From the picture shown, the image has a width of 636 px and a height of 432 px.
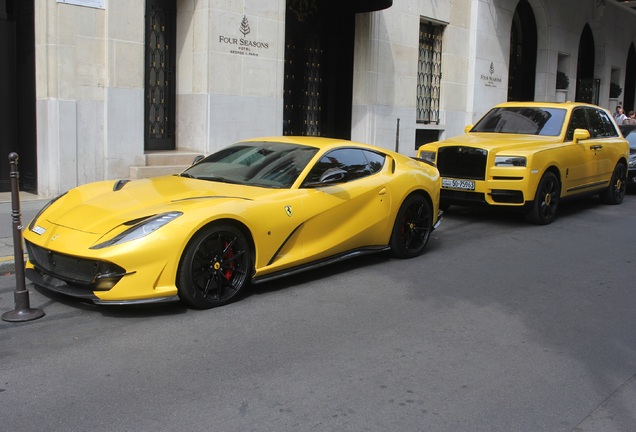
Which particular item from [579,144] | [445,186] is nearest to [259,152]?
[445,186]

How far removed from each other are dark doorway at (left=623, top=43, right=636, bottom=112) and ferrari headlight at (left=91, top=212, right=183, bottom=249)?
1271 inches

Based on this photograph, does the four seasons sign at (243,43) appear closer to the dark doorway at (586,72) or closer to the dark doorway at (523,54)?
the dark doorway at (523,54)

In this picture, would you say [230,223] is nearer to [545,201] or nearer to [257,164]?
[257,164]

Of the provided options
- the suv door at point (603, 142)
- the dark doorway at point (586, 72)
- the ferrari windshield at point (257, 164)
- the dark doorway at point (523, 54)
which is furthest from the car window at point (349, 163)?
the dark doorway at point (586, 72)

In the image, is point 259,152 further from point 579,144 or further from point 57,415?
point 579,144

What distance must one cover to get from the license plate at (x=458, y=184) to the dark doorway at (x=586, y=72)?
64.9 ft

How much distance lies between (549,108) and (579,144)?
84cm

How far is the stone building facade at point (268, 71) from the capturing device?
11.2m

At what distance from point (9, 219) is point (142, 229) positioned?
4688 mm

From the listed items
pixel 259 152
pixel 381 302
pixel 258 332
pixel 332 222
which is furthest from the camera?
pixel 259 152

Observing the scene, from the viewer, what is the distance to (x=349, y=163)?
735 cm

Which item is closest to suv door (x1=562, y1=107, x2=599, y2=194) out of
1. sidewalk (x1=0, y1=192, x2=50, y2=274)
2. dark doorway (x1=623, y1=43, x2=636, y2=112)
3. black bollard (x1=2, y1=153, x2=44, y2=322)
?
sidewalk (x1=0, y1=192, x2=50, y2=274)

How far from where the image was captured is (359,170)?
7422 mm

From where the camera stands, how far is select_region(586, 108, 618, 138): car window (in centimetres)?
1215
